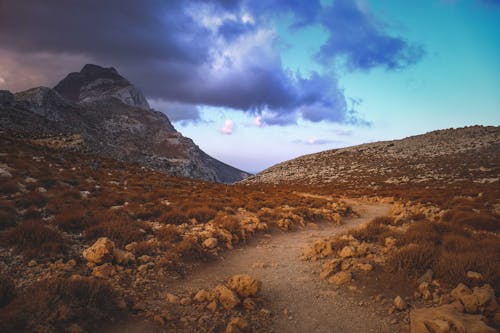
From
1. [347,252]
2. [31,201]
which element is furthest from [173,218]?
[347,252]

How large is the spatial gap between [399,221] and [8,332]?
13.2 meters

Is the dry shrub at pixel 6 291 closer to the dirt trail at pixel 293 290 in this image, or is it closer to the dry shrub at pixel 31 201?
the dirt trail at pixel 293 290

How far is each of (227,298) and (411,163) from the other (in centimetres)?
4949

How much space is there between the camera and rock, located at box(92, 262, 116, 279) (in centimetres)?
598

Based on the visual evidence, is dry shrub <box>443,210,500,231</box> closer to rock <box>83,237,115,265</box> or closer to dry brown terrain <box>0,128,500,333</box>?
dry brown terrain <box>0,128,500,333</box>

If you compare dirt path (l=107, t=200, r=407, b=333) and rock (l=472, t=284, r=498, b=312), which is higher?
rock (l=472, t=284, r=498, b=312)

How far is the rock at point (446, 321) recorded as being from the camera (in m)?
4.13

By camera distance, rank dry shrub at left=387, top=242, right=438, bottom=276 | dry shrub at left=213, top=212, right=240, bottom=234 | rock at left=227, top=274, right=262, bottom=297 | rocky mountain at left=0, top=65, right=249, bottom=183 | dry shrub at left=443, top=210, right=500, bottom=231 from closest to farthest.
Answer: rock at left=227, top=274, right=262, bottom=297, dry shrub at left=387, top=242, right=438, bottom=276, dry shrub at left=443, top=210, right=500, bottom=231, dry shrub at left=213, top=212, right=240, bottom=234, rocky mountain at left=0, top=65, right=249, bottom=183

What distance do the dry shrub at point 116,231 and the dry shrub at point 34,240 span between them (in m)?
1.10

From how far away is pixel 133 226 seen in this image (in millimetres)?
9461

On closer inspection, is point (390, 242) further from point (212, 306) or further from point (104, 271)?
point (104, 271)

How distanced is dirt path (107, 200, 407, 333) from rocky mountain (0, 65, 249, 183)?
36276 millimetres

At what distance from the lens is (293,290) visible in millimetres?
6566

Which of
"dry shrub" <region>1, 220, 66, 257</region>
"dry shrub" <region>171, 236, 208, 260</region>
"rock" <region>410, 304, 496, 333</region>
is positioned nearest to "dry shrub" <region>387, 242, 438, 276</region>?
"rock" <region>410, 304, 496, 333</region>
